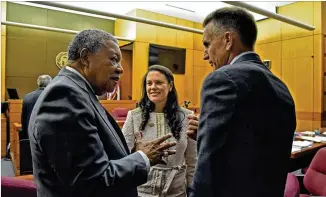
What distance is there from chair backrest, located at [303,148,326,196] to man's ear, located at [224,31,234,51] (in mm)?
1882

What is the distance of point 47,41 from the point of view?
8.02 m

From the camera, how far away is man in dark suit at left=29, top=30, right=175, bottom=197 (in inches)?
36.1

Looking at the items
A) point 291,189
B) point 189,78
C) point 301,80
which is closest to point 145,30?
point 189,78

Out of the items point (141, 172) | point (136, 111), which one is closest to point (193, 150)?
point (136, 111)

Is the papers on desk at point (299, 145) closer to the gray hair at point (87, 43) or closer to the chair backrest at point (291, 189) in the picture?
the chair backrest at point (291, 189)

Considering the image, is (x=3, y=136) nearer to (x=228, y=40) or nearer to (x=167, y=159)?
(x=167, y=159)

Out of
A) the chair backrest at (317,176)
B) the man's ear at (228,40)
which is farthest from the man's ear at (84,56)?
the chair backrest at (317,176)

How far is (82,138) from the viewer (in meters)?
0.93

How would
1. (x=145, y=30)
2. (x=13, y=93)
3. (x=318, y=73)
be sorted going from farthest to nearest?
(x=145, y=30)
(x=318, y=73)
(x=13, y=93)

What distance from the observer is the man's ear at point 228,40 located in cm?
110

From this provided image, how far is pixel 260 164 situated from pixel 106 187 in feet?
1.82

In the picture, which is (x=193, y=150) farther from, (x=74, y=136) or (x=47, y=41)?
(x=47, y=41)

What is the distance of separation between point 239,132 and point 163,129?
89cm

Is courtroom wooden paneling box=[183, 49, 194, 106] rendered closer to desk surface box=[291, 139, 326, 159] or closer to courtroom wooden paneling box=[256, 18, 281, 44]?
courtroom wooden paneling box=[256, 18, 281, 44]
